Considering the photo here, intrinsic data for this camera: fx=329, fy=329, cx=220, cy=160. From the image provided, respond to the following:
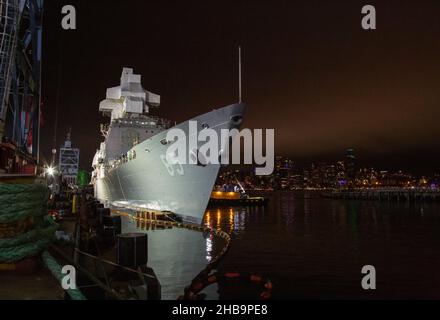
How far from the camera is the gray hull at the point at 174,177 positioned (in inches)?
751

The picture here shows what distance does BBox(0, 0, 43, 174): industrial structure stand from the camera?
17.0 meters

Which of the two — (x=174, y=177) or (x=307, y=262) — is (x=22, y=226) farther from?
(x=174, y=177)

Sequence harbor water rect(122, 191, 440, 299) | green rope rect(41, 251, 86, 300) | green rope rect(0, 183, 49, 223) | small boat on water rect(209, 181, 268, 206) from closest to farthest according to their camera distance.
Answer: green rope rect(41, 251, 86, 300), green rope rect(0, 183, 49, 223), harbor water rect(122, 191, 440, 299), small boat on water rect(209, 181, 268, 206)

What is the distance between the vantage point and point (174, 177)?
2142cm

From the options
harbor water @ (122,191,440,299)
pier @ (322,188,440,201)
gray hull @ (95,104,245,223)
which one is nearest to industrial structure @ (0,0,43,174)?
gray hull @ (95,104,245,223)

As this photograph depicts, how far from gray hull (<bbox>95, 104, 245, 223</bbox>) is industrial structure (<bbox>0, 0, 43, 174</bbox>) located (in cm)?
714

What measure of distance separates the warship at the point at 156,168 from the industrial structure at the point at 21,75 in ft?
23.6

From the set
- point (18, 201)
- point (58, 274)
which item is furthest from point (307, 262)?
point (18, 201)

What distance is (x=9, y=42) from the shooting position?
16547mm

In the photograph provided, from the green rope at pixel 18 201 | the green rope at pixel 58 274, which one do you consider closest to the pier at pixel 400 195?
the green rope at pixel 58 274

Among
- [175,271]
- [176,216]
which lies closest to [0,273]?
[175,271]

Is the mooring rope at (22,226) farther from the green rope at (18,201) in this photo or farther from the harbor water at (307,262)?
the harbor water at (307,262)

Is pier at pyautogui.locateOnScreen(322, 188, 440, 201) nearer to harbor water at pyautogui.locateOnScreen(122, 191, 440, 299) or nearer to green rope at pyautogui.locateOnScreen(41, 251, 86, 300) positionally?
harbor water at pyautogui.locateOnScreen(122, 191, 440, 299)
